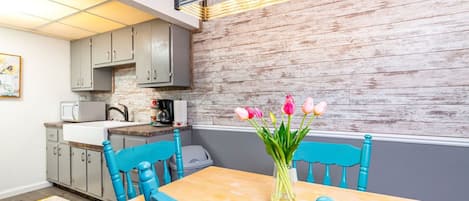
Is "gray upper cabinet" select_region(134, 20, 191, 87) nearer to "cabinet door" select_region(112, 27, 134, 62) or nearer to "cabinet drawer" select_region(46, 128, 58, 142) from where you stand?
"cabinet door" select_region(112, 27, 134, 62)

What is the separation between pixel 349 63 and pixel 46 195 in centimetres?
377

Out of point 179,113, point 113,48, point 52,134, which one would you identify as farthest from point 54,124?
point 179,113

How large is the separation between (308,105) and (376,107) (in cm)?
128

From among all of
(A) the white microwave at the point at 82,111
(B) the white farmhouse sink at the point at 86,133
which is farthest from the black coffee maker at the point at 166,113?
(A) the white microwave at the point at 82,111

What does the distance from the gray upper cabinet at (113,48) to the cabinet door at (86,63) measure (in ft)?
0.39

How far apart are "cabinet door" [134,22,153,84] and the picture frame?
159 cm

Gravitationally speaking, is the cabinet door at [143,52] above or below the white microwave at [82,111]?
above

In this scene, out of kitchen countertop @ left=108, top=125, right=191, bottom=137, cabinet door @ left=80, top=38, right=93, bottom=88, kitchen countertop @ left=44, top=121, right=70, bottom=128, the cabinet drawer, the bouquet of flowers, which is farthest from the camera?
cabinet door @ left=80, top=38, right=93, bottom=88

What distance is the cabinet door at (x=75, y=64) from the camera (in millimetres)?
3367

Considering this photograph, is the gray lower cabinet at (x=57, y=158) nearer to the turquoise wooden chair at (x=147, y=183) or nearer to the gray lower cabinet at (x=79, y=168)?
the gray lower cabinet at (x=79, y=168)

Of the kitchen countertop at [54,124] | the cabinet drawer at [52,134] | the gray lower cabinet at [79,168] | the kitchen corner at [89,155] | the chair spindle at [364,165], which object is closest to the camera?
the chair spindle at [364,165]

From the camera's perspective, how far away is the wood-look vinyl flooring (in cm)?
281

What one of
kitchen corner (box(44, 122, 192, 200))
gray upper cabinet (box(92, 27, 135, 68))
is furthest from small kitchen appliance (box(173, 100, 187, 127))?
gray upper cabinet (box(92, 27, 135, 68))

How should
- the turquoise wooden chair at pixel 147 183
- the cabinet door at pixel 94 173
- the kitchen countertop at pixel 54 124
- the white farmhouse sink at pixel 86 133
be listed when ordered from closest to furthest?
the turquoise wooden chair at pixel 147 183
the white farmhouse sink at pixel 86 133
the cabinet door at pixel 94 173
the kitchen countertop at pixel 54 124
